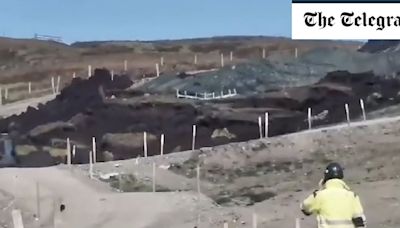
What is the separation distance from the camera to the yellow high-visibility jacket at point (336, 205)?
10430 millimetres

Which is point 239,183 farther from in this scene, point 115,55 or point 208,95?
point 115,55

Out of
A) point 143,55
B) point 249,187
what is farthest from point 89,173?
point 143,55

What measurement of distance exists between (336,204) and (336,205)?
0.04ft

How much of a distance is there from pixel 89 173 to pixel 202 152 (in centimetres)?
447

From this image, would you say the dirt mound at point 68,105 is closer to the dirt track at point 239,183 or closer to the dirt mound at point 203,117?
the dirt mound at point 203,117

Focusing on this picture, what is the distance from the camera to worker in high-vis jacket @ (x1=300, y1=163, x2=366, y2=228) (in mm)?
10430

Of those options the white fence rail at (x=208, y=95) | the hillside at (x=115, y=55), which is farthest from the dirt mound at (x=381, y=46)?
the hillside at (x=115, y=55)

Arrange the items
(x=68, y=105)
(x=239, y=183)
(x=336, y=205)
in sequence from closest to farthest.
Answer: (x=336, y=205) < (x=239, y=183) < (x=68, y=105)

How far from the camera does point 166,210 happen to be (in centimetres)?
2439

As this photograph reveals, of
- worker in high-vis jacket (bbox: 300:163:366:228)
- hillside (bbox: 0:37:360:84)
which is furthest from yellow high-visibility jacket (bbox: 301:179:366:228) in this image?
hillside (bbox: 0:37:360:84)

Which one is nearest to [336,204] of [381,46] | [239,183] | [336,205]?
[336,205]

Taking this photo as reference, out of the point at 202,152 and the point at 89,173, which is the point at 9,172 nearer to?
the point at 89,173

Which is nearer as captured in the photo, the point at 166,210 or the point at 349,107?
the point at 166,210

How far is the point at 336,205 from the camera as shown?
1042 centimetres
